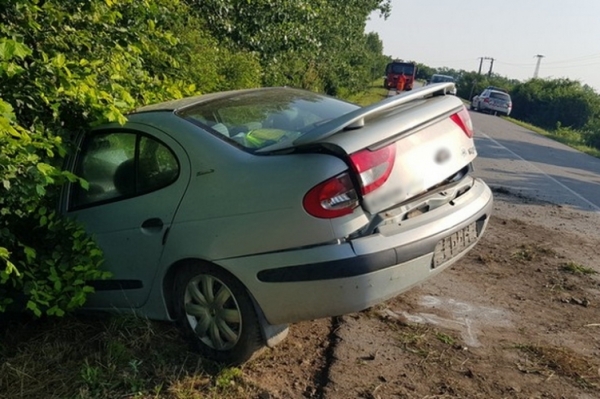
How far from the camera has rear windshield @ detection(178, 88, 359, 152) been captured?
343 centimetres

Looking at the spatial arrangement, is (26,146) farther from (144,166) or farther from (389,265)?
(389,265)

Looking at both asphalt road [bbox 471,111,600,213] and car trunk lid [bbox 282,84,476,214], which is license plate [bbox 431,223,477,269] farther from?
asphalt road [bbox 471,111,600,213]

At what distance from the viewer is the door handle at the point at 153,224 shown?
3.34 m

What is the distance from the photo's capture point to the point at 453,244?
10.9 feet

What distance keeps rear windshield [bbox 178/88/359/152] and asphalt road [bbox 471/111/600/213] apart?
617 centimetres

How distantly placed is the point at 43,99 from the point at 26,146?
0.50 metres

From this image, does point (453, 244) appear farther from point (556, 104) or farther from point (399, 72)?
point (556, 104)

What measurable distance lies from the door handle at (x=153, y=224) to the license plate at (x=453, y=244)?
156 centimetres

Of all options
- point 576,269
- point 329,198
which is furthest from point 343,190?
point 576,269

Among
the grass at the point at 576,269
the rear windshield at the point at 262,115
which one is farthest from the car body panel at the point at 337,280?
the grass at the point at 576,269

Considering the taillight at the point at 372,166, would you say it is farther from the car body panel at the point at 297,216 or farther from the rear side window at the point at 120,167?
the rear side window at the point at 120,167

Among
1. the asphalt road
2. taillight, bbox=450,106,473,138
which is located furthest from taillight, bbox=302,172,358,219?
the asphalt road

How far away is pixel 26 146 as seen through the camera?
322 centimetres

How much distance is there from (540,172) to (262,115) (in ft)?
32.6
